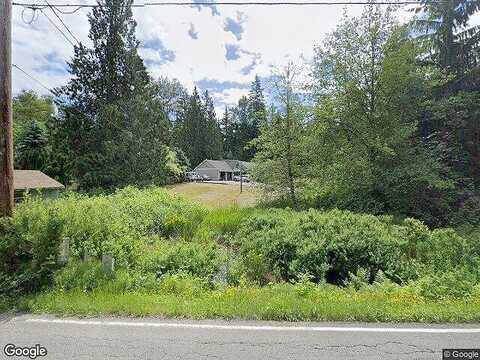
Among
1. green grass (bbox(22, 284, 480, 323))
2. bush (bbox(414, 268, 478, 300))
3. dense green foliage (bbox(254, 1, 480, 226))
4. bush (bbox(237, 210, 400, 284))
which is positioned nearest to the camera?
green grass (bbox(22, 284, 480, 323))

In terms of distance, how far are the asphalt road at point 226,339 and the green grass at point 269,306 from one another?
18cm

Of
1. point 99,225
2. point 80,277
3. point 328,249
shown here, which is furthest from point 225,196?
point 80,277

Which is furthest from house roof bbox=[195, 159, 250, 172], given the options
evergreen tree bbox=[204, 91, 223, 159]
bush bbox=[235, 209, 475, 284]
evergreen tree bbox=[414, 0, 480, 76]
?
bush bbox=[235, 209, 475, 284]

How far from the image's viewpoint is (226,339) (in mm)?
3576

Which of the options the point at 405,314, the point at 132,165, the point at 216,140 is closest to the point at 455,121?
the point at 405,314

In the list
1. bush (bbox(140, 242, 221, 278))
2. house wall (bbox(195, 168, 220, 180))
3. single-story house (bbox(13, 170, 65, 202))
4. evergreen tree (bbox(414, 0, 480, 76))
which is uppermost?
evergreen tree (bbox(414, 0, 480, 76))

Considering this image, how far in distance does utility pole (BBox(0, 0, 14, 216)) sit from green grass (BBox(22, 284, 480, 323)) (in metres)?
A: 2.20

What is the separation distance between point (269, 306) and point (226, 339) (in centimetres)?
98

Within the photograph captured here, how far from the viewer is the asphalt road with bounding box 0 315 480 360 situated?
10.8 ft

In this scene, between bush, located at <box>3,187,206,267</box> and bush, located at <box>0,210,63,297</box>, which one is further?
bush, located at <box>3,187,206,267</box>

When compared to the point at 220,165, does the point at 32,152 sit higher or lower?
lower

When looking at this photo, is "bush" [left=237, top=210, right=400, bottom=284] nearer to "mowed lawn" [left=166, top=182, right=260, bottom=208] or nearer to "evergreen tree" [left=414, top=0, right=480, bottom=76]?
"mowed lawn" [left=166, top=182, right=260, bottom=208]

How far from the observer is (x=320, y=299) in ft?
15.7

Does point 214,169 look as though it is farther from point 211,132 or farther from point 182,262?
point 182,262
